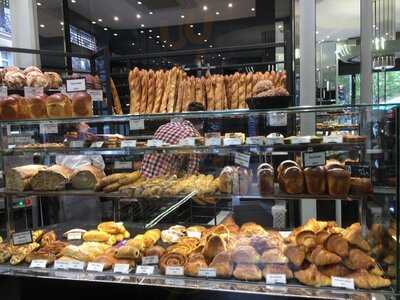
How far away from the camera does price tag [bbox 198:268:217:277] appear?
1801mm

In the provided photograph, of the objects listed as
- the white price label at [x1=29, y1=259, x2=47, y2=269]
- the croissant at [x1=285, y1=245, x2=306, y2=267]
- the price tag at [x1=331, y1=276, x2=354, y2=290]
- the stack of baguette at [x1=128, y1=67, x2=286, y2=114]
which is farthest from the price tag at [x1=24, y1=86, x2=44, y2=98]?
the price tag at [x1=331, y1=276, x2=354, y2=290]

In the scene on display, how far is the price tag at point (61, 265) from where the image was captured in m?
2.00

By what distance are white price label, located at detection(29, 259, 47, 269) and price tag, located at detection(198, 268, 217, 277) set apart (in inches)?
34.2

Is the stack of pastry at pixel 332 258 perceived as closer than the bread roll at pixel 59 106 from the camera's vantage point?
Yes

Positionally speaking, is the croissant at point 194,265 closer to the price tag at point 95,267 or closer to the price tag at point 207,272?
the price tag at point 207,272

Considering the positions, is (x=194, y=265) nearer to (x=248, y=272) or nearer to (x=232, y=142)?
(x=248, y=272)

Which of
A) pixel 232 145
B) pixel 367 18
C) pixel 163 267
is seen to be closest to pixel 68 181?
pixel 163 267

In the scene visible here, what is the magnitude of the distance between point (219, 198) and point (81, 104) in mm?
1058

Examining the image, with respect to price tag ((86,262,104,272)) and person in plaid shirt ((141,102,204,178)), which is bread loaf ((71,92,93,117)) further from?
price tag ((86,262,104,272))

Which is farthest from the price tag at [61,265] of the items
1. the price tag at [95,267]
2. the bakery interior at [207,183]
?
the price tag at [95,267]

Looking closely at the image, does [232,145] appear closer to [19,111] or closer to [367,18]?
[19,111]

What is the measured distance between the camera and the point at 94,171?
2.30 metres

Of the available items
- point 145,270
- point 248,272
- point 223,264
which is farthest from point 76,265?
point 248,272

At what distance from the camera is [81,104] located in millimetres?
2381
